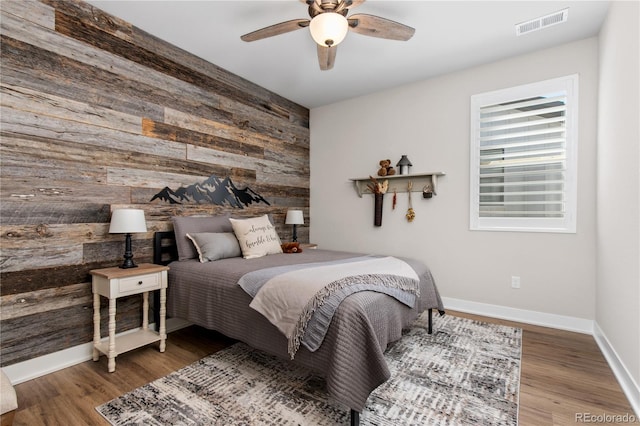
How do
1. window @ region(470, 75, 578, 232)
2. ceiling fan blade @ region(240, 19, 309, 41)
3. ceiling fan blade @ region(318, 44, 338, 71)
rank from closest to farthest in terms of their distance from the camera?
ceiling fan blade @ region(240, 19, 309, 41) < ceiling fan blade @ region(318, 44, 338, 71) < window @ region(470, 75, 578, 232)

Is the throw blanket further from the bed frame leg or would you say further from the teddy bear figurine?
the teddy bear figurine

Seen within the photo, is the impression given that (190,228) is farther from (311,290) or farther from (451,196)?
(451,196)

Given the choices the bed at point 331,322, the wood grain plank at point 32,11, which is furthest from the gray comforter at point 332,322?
the wood grain plank at point 32,11

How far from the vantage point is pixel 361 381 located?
1.62m

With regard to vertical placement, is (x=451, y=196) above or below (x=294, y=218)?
above

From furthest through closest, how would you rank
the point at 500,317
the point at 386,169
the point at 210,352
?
the point at 386,169 < the point at 500,317 < the point at 210,352

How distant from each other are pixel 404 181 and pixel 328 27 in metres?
2.29

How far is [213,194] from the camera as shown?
3.52 m

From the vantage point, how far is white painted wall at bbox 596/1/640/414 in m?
1.87

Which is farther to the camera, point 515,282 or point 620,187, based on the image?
point 515,282

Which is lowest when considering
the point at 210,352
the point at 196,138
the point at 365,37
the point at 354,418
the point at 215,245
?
the point at 210,352

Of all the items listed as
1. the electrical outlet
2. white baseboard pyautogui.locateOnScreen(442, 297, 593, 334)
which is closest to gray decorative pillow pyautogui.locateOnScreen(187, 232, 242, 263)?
white baseboard pyautogui.locateOnScreen(442, 297, 593, 334)

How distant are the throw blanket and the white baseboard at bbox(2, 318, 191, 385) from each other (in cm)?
141

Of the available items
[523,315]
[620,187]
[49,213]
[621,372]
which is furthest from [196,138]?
[621,372]
